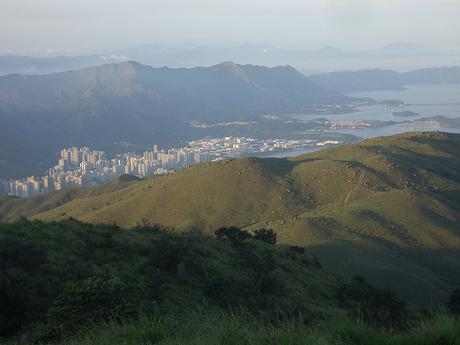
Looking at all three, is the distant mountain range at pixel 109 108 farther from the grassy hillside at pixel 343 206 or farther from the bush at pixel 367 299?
the bush at pixel 367 299

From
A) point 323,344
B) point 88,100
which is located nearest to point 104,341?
point 323,344

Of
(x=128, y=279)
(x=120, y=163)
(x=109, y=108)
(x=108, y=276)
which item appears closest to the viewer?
(x=108, y=276)

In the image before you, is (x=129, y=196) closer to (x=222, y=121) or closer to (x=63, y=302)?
(x=63, y=302)

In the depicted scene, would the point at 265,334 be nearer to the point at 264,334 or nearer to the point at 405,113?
the point at 264,334

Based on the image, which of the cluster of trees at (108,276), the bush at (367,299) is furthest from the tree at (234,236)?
the bush at (367,299)

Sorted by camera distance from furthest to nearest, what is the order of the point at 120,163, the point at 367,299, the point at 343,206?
1. the point at 120,163
2. the point at 343,206
3. the point at 367,299

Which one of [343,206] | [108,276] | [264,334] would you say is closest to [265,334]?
[264,334]

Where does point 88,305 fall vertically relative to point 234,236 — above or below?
above
